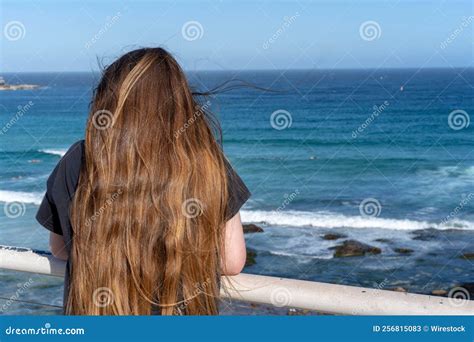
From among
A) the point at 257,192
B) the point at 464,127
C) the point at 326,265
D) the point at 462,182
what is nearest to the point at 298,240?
the point at 326,265

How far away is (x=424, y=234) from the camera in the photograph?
16250 millimetres

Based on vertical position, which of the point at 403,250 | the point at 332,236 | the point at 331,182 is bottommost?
the point at 403,250

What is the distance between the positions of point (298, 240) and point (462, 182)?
9.53m

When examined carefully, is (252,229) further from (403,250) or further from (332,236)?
(403,250)

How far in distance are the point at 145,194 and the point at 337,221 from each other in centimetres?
1579

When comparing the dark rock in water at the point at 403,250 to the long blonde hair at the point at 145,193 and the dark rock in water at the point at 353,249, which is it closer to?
the dark rock in water at the point at 353,249

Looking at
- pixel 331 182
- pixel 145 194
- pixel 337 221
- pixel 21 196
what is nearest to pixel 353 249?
pixel 337 221

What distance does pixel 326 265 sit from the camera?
13.3 m

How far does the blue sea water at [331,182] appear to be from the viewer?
13.0 m

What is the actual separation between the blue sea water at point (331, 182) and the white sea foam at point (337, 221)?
0.10 ft

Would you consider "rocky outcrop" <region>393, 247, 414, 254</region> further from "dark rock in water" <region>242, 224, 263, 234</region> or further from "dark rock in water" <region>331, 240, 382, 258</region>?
"dark rock in water" <region>242, 224, 263, 234</region>

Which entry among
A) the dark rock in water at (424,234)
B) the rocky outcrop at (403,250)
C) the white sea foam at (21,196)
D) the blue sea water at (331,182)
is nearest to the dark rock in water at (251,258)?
the blue sea water at (331,182)

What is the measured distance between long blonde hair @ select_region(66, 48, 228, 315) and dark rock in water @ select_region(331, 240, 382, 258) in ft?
41.9

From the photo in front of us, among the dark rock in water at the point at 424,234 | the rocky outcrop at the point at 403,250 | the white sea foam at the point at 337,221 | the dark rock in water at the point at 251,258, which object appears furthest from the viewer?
the white sea foam at the point at 337,221
